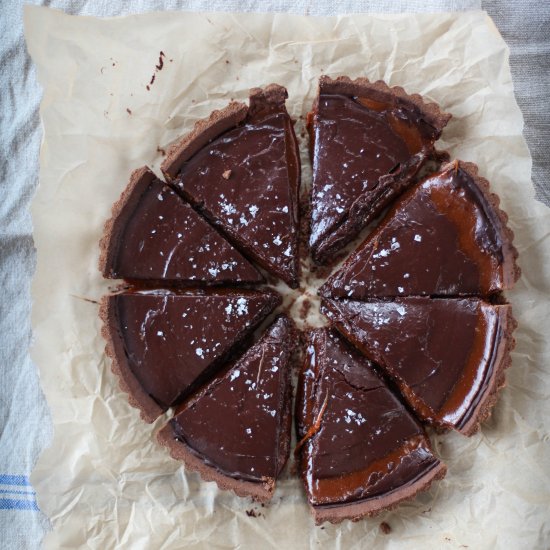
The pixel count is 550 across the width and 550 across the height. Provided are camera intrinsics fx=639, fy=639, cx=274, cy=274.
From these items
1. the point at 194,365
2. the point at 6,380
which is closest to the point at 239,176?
the point at 194,365

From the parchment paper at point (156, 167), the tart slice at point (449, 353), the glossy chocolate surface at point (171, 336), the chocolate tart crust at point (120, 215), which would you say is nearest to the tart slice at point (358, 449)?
the tart slice at point (449, 353)

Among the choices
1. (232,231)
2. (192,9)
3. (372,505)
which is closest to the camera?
(372,505)

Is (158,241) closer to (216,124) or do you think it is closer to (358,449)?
(216,124)

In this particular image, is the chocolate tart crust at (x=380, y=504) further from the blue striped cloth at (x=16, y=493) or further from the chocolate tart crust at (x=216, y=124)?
the chocolate tart crust at (x=216, y=124)

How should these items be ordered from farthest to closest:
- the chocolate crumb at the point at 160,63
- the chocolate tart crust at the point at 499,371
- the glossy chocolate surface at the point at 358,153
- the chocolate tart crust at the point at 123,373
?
the chocolate crumb at the point at 160,63, the glossy chocolate surface at the point at 358,153, the chocolate tart crust at the point at 123,373, the chocolate tart crust at the point at 499,371

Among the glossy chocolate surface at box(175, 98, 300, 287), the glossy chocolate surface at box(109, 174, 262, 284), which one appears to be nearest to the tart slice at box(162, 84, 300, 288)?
the glossy chocolate surface at box(175, 98, 300, 287)

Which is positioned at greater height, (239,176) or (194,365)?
(239,176)

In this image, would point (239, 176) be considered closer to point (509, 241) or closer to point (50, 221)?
point (50, 221)
